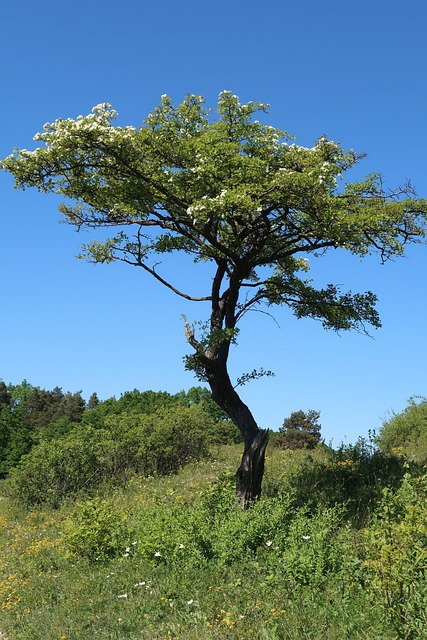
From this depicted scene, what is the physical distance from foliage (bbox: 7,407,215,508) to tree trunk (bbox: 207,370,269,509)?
31.4ft

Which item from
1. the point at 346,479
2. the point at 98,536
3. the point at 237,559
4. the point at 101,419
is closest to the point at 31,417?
the point at 101,419

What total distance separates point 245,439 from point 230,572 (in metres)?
5.24

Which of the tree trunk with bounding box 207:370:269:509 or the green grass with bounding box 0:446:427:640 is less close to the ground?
the tree trunk with bounding box 207:370:269:509

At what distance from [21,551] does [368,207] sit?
38.1ft

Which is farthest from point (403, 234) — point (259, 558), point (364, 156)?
point (259, 558)

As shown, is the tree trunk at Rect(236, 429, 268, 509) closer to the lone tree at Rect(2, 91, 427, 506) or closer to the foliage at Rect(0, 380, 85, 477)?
the lone tree at Rect(2, 91, 427, 506)

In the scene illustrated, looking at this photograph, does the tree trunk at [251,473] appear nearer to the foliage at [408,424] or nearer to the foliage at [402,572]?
the foliage at [402,572]

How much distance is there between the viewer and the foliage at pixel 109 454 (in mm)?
22547

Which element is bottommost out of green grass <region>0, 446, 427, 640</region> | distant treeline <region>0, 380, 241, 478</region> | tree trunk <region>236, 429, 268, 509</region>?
green grass <region>0, 446, 427, 640</region>

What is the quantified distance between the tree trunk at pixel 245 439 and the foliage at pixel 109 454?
9577 millimetres

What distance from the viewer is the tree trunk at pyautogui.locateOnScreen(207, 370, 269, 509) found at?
44.5 feet

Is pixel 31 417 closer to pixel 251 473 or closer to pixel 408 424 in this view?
pixel 408 424

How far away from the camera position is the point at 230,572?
8.96 m

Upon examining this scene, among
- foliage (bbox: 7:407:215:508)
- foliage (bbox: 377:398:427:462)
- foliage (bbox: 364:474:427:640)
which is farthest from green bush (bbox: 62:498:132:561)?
foliage (bbox: 377:398:427:462)
